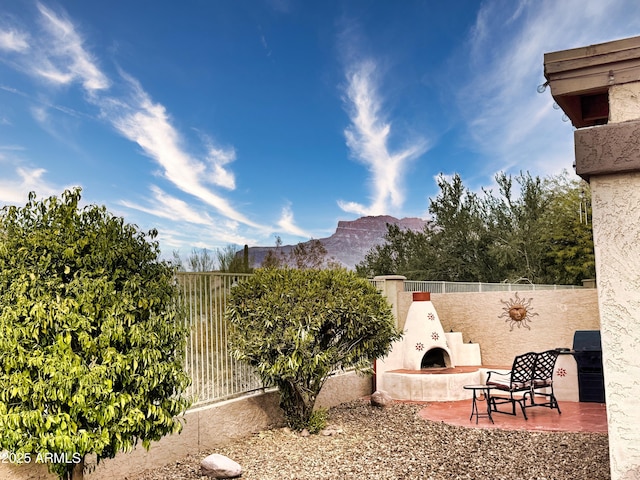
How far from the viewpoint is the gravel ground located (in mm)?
5352

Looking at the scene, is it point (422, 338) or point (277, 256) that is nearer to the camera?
point (422, 338)

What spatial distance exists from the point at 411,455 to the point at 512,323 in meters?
5.38

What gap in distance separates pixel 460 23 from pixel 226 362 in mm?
9315

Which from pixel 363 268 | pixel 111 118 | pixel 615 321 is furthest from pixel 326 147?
pixel 363 268

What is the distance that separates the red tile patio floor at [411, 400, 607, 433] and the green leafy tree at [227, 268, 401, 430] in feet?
5.15

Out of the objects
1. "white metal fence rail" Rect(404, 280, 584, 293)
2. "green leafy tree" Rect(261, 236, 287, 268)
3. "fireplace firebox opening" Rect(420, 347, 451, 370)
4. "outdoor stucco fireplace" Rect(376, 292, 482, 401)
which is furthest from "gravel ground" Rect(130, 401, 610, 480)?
"green leafy tree" Rect(261, 236, 287, 268)

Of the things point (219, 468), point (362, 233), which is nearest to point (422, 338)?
point (219, 468)

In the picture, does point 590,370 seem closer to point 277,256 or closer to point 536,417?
point 536,417

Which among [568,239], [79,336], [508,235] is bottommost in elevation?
[79,336]

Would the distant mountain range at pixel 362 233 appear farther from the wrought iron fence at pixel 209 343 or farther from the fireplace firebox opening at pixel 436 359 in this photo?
the wrought iron fence at pixel 209 343

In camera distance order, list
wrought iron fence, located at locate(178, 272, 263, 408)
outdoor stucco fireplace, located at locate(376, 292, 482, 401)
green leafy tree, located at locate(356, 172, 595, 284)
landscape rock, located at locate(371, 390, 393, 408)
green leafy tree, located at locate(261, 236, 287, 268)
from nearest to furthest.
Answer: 1. wrought iron fence, located at locate(178, 272, 263, 408)
2. landscape rock, located at locate(371, 390, 393, 408)
3. outdoor stucco fireplace, located at locate(376, 292, 482, 401)
4. green leafy tree, located at locate(261, 236, 287, 268)
5. green leafy tree, located at locate(356, 172, 595, 284)

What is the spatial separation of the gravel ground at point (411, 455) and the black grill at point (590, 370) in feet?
7.23

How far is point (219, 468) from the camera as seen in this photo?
17.3 feet

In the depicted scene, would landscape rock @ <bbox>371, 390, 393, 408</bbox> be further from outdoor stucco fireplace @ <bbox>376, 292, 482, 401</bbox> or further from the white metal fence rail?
the white metal fence rail
